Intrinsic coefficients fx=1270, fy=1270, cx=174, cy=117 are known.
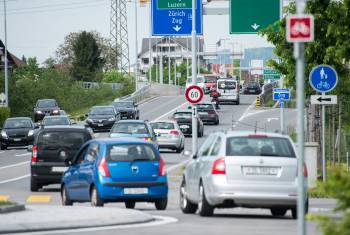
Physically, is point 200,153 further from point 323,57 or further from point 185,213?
point 323,57

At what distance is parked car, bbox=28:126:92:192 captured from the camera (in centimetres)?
3130

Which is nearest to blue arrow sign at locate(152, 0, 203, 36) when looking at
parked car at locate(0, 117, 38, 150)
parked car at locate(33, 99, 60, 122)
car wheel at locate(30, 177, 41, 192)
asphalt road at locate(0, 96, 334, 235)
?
asphalt road at locate(0, 96, 334, 235)

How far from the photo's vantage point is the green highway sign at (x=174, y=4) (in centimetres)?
4691

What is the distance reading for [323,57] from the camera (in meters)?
34.4

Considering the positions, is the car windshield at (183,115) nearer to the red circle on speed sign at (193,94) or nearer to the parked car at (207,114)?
the parked car at (207,114)

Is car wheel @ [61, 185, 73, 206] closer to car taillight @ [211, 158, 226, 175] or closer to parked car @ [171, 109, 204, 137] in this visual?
car taillight @ [211, 158, 226, 175]

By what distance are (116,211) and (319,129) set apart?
17.4 meters

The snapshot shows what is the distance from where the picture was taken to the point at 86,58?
16475 cm

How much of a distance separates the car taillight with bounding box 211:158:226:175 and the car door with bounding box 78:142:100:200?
377cm

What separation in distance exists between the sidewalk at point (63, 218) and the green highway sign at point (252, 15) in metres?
24.5

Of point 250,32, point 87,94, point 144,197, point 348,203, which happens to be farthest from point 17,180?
point 87,94

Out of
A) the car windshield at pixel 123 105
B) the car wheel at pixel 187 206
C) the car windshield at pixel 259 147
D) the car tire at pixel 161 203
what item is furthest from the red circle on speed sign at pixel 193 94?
the car windshield at pixel 123 105

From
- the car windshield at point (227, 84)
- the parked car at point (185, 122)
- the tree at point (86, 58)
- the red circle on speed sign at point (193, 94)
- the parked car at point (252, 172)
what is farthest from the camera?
the tree at point (86, 58)

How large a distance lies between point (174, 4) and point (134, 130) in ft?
16.6
